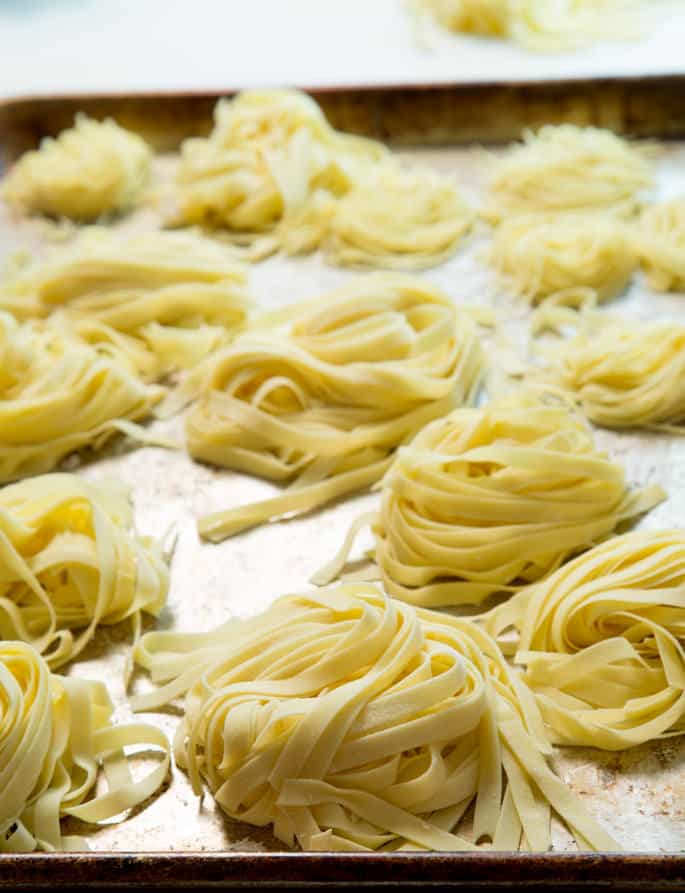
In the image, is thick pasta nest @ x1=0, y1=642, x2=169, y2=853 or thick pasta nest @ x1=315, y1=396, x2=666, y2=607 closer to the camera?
thick pasta nest @ x1=0, y1=642, x2=169, y2=853

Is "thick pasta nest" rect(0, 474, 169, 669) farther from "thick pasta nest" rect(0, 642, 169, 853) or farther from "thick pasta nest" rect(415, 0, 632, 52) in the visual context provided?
"thick pasta nest" rect(415, 0, 632, 52)

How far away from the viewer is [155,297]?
155 inches

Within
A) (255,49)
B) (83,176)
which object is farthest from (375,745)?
(255,49)

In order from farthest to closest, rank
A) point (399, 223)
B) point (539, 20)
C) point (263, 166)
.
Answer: point (539, 20) → point (263, 166) → point (399, 223)

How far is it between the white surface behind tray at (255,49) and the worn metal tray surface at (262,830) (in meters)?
1.59

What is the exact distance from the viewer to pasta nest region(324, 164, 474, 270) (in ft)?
14.5

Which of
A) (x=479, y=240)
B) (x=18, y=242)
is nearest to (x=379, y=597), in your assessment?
(x=479, y=240)

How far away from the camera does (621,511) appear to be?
295 centimetres

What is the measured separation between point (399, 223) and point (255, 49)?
2.91 meters

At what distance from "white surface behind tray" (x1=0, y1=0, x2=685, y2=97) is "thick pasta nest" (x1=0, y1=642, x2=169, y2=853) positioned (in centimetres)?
390

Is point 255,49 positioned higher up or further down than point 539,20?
further down

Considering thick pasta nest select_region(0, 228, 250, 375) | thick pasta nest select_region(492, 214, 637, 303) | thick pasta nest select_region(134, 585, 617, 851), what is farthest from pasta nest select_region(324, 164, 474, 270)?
thick pasta nest select_region(134, 585, 617, 851)

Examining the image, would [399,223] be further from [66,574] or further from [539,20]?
[539,20]

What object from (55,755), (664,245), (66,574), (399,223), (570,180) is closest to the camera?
(55,755)
